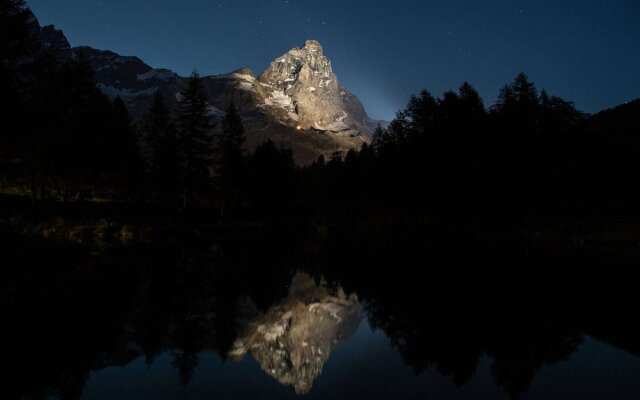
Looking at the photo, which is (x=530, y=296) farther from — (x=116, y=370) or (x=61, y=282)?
(x=61, y=282)

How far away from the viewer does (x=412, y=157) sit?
48.1 meters

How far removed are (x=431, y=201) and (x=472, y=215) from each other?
5528 mm

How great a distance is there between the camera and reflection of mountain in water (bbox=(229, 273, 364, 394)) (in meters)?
7.29

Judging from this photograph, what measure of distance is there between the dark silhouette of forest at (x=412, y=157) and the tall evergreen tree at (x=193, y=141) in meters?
0.14

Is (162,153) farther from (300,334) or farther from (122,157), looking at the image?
(300,334)

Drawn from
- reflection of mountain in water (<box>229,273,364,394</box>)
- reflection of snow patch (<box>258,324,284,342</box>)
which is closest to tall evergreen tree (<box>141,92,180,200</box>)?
reflection of mountain in water (<box>229,273,364,394</box>)

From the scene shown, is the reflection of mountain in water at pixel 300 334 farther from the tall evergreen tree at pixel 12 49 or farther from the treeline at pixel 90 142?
the treeline at pixel 90 142

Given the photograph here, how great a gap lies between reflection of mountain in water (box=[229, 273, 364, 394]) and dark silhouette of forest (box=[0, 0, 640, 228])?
27600mm

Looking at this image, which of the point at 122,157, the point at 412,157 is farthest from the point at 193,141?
the point at 412,157

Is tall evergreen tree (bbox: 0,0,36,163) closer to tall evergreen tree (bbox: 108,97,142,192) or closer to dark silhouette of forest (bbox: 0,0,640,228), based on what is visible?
dark silhouette of forest (bbox: 0,0,640,228)

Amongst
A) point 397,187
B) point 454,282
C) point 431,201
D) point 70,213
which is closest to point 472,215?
point 431,201

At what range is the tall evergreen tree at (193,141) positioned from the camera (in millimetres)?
47156

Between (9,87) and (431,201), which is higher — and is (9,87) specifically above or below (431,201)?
above

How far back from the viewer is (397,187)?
52.8 meters
